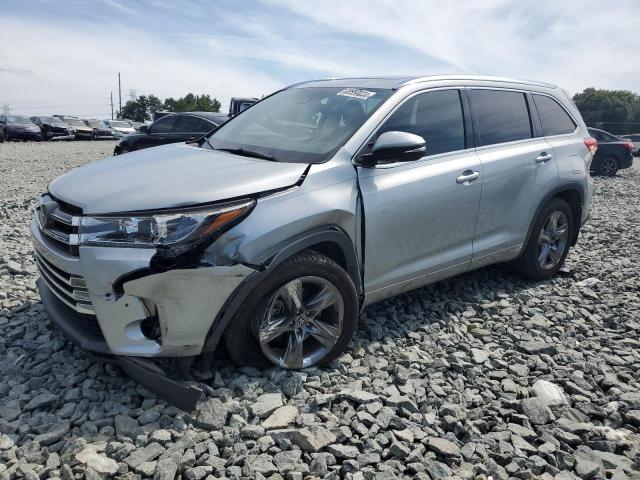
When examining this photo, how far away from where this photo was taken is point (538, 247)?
15.1 ft

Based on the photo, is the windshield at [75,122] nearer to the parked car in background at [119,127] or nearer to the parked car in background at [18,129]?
the parked car in background at [119,127]

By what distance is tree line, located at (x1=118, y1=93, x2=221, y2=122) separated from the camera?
73.5 m

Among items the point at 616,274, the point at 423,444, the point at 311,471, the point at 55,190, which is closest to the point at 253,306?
the point at 311,471

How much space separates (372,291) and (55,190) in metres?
1.94

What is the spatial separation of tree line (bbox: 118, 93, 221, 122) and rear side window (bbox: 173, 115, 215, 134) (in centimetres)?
6211

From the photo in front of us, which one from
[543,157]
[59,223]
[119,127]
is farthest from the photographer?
[119,127]

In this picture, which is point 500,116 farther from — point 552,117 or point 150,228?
point 150,228

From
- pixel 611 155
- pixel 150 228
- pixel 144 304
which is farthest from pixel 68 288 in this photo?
pixel 611 155

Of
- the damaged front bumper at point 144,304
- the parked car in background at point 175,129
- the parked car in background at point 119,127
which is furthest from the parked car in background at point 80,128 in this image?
the damaged front bumper at point 144,304

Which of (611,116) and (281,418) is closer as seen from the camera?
(281,418)

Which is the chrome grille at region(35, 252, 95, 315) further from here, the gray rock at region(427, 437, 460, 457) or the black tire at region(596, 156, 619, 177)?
the black tire at region(596, 156, 619, 177)

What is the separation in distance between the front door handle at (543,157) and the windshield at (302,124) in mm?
1619

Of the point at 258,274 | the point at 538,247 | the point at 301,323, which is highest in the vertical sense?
the point at 258,274

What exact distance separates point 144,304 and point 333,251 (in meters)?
1.11
